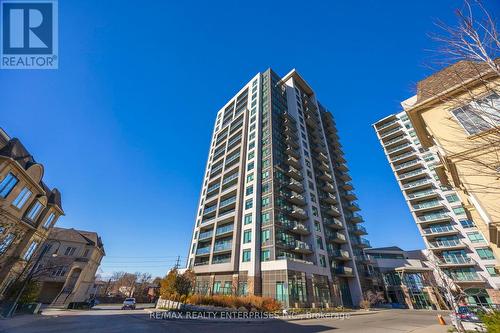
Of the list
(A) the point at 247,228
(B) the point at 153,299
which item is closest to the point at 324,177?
(A) the point at 247,228

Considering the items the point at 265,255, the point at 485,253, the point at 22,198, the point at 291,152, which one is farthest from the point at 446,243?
the point at 22,198

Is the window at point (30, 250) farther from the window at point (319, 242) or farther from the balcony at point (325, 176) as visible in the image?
the balcony at point (325, 176)

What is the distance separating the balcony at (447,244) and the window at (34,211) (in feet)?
225

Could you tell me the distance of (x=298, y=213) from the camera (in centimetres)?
3659

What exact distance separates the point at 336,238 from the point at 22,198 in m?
47.8

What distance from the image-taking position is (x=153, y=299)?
2178 inches

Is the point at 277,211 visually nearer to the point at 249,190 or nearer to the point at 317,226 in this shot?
the point at 249,190

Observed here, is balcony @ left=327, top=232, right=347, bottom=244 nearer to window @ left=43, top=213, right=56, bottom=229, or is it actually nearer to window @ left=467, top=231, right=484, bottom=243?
window @ left=467, top=231, right=484, bottom=243

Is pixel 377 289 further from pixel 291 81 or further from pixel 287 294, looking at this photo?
→ pixel 291 81

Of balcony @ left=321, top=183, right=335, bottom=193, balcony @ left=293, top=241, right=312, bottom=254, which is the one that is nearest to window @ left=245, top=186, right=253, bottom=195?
balcony @ left=293, top=241, right=312, bottom=254

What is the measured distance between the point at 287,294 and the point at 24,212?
104ft

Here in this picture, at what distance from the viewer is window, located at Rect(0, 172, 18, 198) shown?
1864 cm

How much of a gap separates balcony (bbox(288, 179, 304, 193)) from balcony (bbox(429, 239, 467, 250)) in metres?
31.9

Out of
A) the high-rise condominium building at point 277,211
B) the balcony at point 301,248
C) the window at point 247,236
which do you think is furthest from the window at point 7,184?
the balcony at point 301,248
